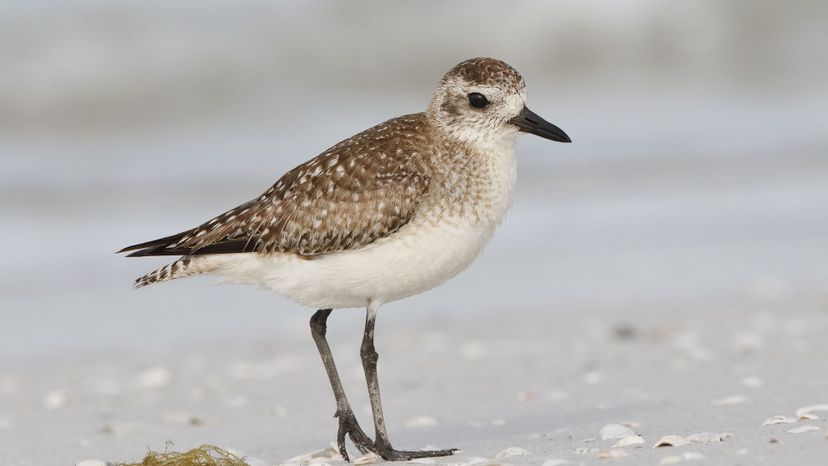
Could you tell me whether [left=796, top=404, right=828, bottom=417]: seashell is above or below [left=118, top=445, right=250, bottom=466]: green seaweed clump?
above

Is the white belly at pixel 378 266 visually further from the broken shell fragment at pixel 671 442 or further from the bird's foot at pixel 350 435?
the broken shell fragment at pixel 671 442

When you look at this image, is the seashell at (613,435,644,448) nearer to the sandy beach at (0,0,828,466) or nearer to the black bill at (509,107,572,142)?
the sandy beach at (0,0,828,466)

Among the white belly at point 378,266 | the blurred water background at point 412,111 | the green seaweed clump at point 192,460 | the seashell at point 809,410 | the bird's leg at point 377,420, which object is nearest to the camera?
the green seaweed clump at point 192,460

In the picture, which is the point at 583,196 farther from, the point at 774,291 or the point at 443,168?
the point at 443,168

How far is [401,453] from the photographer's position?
688cm

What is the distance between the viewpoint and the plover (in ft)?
22.3

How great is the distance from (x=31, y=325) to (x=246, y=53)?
1137 centimetres

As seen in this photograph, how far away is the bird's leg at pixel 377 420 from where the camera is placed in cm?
685

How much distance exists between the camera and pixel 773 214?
48.8 ft

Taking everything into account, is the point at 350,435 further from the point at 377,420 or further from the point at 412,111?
the point at 412,111

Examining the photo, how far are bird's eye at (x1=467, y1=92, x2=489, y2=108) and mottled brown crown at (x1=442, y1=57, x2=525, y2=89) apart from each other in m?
0.07

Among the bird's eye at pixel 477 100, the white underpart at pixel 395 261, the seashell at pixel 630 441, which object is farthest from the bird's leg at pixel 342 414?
the bird's eye at pixel 477 100

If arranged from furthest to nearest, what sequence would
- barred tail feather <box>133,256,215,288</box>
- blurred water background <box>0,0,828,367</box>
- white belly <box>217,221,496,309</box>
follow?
blurred water background <box>0,0,828,367</box> → barred tail feather <box>133,256,215,288</box> → white belly <box>217,221,496,309</box>

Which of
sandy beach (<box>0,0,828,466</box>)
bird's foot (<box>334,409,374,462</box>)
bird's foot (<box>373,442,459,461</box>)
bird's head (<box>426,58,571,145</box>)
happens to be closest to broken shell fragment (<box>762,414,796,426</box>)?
sandy beach (<box>0,0,828,466</box>)
